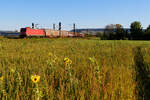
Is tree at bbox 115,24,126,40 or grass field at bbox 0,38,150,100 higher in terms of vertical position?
tree at bbox 115,24,126,40

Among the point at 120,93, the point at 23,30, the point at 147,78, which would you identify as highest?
the point at 23,30

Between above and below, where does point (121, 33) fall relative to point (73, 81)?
above

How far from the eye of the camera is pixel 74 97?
2008 millimetres

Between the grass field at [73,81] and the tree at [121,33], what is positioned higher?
the tree at [121,33]

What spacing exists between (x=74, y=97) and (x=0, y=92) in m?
0.99

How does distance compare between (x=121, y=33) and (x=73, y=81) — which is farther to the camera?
(x=121, y=33)

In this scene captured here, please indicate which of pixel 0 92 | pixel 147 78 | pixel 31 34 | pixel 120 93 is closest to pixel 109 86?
pixel 120 93

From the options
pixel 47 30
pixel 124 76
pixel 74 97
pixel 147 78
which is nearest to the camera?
pixel 74 97

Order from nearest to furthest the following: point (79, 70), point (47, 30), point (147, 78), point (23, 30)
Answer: point (79, 70)
point (147, 78)
point (23, 30)
point (47, 30)

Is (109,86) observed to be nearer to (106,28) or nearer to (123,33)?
(123,33)

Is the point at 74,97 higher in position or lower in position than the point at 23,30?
lower

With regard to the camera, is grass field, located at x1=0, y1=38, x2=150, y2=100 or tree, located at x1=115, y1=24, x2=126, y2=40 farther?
tree, located at x1=115, y1=24, x2=126, y2=40

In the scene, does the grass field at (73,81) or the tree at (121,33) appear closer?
the grass field at (73,81)

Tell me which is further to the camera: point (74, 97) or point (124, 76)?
point (124, 76)
